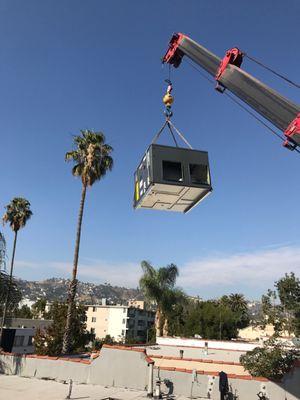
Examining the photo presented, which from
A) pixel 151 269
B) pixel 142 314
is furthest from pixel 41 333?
pixel 142 314

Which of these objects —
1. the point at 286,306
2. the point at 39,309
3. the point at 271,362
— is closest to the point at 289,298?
the point at 286,306

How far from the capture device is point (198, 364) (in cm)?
2042

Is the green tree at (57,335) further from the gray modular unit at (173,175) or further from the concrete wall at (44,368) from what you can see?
the gray modular unit at (173,175)

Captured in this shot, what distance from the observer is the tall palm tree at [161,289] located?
5184cm

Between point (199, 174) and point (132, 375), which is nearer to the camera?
point (199, 174)

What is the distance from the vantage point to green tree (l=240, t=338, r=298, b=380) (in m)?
16.5

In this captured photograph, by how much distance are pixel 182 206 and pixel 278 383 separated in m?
8.77

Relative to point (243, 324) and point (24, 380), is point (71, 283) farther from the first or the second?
point (243, 324)

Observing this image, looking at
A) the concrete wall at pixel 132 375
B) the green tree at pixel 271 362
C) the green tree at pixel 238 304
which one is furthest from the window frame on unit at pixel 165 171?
the green tree at pixel 238 304

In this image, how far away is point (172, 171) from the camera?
39.6 ft

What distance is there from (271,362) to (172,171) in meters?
10.1

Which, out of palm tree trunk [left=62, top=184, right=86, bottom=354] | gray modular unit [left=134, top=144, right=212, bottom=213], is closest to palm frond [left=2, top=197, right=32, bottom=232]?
palm tree trunk [left=62, top=184, right=86, bottom=354]

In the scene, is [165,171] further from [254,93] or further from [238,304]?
[238,304]

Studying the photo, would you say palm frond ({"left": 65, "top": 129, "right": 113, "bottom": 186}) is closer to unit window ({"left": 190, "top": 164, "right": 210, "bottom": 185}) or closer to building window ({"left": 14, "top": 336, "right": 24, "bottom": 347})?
unit window ({"left": 190, "top": 164, "right": 210, "bottom": 185})
